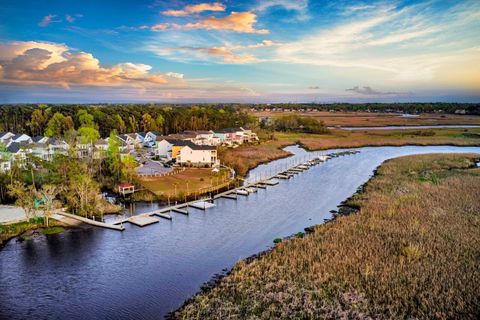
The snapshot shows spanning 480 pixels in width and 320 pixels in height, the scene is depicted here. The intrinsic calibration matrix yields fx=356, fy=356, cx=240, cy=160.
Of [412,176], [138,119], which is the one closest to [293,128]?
[138,119]

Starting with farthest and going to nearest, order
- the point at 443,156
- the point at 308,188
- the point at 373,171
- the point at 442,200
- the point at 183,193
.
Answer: the point at 443,156
the point at 373,171
the point at 308,188
the point at 183,193
the point at 442,200

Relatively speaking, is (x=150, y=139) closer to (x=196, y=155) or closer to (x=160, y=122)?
(x=160, y=122)

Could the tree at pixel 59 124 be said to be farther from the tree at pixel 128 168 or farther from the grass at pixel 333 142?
the grass at pixel 333 142

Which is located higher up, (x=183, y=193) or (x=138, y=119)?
(x=138, y=119)

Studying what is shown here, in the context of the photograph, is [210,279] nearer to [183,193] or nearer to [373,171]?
[183,193]

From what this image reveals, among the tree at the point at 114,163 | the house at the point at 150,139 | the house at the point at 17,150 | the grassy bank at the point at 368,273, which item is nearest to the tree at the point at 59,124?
the house at the point at 150,139

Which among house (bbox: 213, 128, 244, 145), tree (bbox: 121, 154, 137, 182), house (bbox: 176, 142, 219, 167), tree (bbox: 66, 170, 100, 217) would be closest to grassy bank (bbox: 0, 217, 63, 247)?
tree (bbox: 66, 170, 100, 217)
